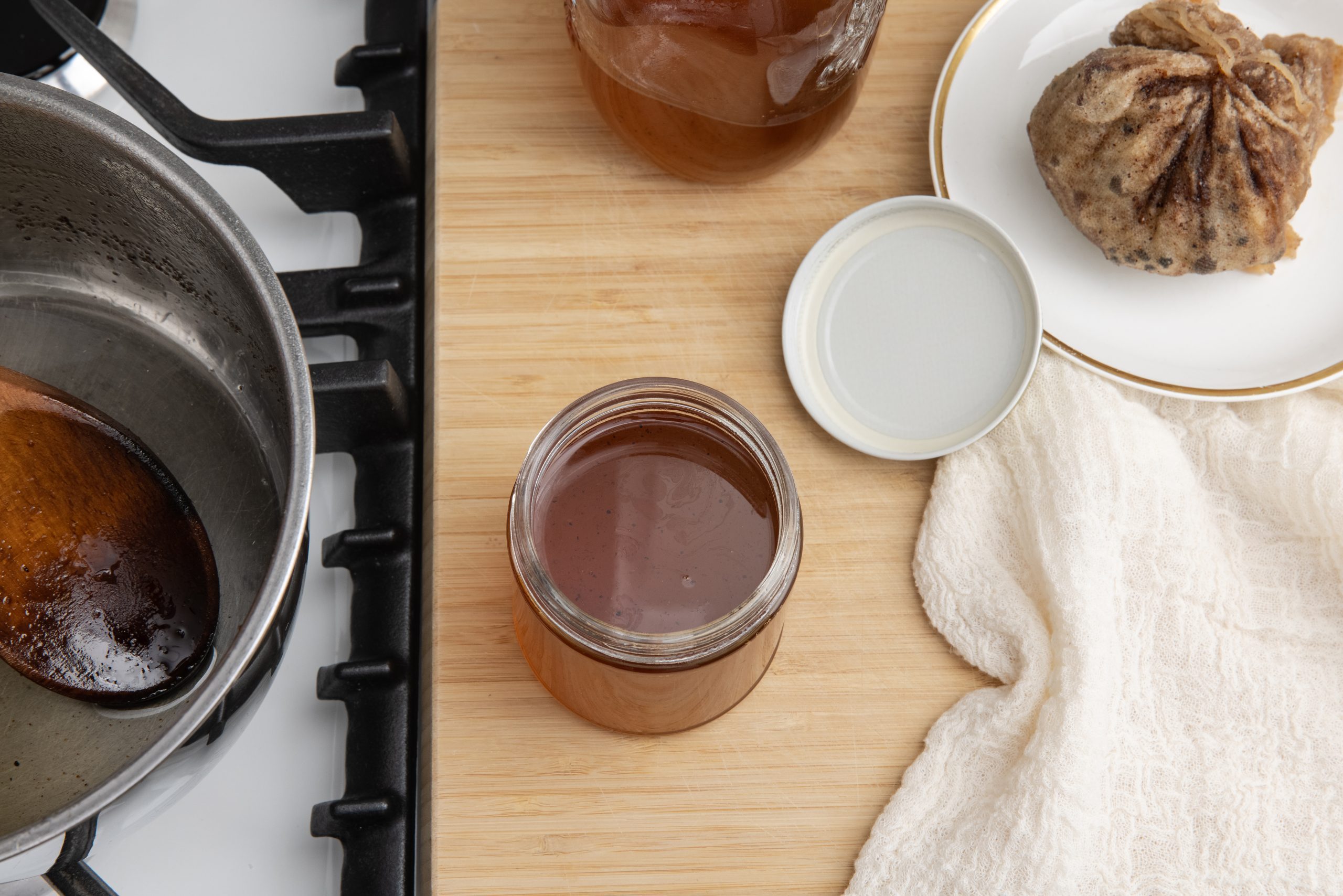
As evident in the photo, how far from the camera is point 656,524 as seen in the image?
52cm

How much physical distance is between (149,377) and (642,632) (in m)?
0.36

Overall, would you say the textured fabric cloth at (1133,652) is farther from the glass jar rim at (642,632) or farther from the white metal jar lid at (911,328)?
the glass jar rim at (642,632)

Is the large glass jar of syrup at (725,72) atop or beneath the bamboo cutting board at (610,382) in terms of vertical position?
atop

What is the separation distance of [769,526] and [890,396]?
14 centimetres

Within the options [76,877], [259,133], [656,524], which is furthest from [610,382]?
[76,877]

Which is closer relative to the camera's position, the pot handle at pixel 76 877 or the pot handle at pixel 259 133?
the pot handle at pixel 76 877

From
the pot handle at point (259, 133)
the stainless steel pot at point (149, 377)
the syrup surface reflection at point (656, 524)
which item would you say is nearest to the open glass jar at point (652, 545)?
the syrup surface reflection at point (656, 524)

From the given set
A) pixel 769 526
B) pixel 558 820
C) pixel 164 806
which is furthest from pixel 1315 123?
pixel 164 806

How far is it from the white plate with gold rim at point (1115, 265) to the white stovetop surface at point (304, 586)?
40 cm

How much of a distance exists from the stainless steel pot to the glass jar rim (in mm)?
107

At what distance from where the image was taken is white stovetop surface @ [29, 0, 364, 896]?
57 cm

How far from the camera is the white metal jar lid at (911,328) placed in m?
0.61

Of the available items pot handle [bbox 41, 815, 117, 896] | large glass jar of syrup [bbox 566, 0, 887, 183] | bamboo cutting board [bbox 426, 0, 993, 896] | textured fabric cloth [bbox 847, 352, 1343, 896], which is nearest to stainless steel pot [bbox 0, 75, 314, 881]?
pot handle [bbox 41, 815, 117, 896]

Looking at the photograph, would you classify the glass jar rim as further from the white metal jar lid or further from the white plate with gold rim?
the white plate with gold rim
